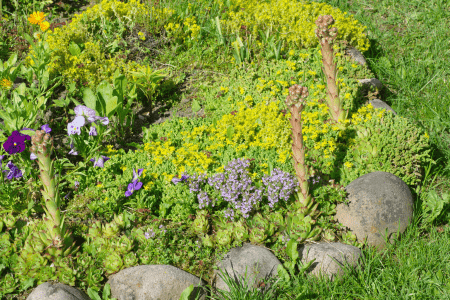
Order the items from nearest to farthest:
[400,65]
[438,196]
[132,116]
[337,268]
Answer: [337,268], [438,196], [132,116], [400,65]

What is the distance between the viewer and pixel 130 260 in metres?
3.11

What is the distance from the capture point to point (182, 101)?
201 inches

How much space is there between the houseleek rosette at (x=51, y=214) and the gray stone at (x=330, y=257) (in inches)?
74.5

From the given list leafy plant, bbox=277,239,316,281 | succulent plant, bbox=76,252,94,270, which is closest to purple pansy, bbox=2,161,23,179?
succulent plant, bbox=76,252,94,270

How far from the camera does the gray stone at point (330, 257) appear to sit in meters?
3.10

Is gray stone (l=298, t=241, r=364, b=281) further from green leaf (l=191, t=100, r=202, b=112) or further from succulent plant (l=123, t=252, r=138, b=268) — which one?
green leaf (l=191, t=100, r=202, b=112)

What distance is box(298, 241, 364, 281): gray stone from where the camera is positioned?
10.2 ft

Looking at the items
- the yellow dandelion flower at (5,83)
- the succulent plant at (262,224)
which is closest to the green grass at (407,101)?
the succulent plant at (262,224)

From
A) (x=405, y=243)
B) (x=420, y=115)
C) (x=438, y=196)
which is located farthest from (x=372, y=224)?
(x=420, y=115)

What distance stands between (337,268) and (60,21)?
552 cm

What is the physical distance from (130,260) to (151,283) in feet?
1.03

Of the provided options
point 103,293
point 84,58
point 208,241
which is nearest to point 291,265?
point 208,241

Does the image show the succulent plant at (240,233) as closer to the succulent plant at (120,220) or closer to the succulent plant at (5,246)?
the succulent plant at (120,220)

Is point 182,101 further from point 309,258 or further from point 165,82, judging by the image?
point 309,258
